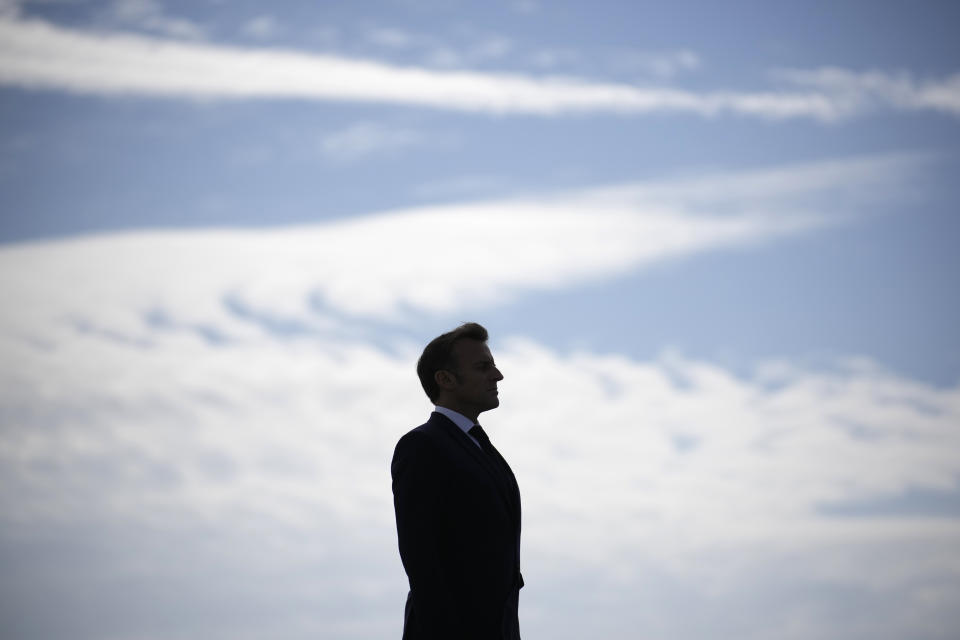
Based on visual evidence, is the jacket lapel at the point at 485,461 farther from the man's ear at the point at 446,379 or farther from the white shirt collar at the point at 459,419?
the man's ear at the point at 446,379

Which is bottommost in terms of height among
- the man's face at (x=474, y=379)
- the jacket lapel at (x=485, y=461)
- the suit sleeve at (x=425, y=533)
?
the suit sleeve at (x=425, y=533)

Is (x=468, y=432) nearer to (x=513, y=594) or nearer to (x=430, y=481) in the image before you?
(x=430, y=481)

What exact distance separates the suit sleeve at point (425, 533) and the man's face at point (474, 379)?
422 mm

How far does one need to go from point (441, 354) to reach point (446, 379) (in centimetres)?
16

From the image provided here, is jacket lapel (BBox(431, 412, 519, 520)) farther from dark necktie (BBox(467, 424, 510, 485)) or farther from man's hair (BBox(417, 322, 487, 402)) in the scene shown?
man's hair (BBox(417, 322, 487, 402))

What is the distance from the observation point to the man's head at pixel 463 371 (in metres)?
6.36

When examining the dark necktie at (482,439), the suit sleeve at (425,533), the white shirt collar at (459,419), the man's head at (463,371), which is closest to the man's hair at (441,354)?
the man's head at (463,371)

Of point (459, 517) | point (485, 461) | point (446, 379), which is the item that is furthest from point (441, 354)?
point (459, 517)

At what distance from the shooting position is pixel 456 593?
5789 mm

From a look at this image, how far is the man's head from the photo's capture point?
20.9ft

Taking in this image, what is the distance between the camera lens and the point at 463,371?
638cm

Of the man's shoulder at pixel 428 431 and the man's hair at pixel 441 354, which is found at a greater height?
the man's hair at pixel 441 354

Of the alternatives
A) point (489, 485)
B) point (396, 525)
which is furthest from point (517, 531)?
point (396, 525)

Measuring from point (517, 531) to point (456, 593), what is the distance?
0.55 meters
